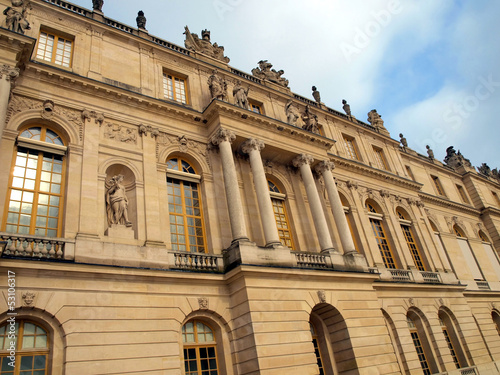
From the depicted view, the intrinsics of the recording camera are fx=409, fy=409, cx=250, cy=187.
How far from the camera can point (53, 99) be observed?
1530 cm

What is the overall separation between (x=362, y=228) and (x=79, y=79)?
1652 centimetres

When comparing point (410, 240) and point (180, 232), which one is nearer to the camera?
point (180, 232)

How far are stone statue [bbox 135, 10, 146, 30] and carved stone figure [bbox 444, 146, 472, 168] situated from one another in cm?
3139

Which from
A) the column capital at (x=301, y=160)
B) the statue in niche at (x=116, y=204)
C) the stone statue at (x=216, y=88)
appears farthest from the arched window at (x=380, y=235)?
the statue in niche at (x=116, y=204)

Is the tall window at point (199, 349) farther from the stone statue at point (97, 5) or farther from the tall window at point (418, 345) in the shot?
the stone statue at point (97, 5)

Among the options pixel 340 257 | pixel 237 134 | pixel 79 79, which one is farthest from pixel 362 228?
pixel 79 79

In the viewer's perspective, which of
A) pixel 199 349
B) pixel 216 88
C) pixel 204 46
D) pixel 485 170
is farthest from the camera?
pixel 485 170

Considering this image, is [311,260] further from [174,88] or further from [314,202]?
[174,88]

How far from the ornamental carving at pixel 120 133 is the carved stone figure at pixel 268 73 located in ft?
35.0

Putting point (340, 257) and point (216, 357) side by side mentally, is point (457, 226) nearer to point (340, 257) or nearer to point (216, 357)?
point (340, 257)

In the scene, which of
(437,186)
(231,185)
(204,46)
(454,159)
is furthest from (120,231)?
(454,159)

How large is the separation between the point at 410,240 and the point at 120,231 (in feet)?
63.7

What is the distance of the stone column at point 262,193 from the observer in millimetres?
16703

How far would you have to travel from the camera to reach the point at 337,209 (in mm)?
20438
